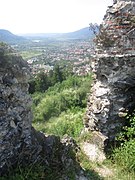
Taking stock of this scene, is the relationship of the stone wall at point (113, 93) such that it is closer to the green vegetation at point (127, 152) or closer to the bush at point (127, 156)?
the green vegetation at point (127, 152)

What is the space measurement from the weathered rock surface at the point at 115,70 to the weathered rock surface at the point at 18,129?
78.5 inches

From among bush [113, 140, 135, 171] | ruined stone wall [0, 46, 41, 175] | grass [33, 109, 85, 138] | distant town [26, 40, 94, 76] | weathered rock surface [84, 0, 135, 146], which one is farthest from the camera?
A: distant town [26, 40, 94, 76]

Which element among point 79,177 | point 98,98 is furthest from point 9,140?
point 98,98

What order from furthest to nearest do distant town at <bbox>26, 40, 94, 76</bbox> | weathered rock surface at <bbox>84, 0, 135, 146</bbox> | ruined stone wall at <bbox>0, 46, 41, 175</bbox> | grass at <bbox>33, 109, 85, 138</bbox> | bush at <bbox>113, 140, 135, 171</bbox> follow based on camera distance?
distant town at <bbox>26, 40, 94, 76</bbox>
grass at <bbox>33, 109, 85, 138</bbox>
weathered rock surface at <bbox>84, 0, 135, 146</bbox>
bush at <bbox>113, 140, 135, 171</bbox>
ruined stone wall at <bbox>0, 46, 41, 175</bbox>

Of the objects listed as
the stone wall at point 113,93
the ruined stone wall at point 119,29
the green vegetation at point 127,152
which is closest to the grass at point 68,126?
the stone wall at point 113,93

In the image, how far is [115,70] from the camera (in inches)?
320

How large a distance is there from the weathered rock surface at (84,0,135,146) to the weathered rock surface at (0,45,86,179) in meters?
1.99

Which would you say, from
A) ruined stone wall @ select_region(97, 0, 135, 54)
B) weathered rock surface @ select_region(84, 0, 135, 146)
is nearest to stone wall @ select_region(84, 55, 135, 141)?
weathered rock surface @ select_region(84, 0, 135, 146)

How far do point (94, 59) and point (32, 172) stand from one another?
142 inches

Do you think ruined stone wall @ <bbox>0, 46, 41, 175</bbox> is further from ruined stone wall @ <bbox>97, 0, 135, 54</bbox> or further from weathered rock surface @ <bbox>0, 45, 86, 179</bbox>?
ruined stone wall @ <bbox>97, 0, 135, 54</bbox>

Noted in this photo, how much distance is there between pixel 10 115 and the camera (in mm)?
5793

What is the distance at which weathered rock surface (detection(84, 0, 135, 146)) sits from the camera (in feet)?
26.5

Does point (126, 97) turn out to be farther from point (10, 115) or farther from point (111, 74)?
point (10, 115)

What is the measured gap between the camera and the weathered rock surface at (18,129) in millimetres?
5703
